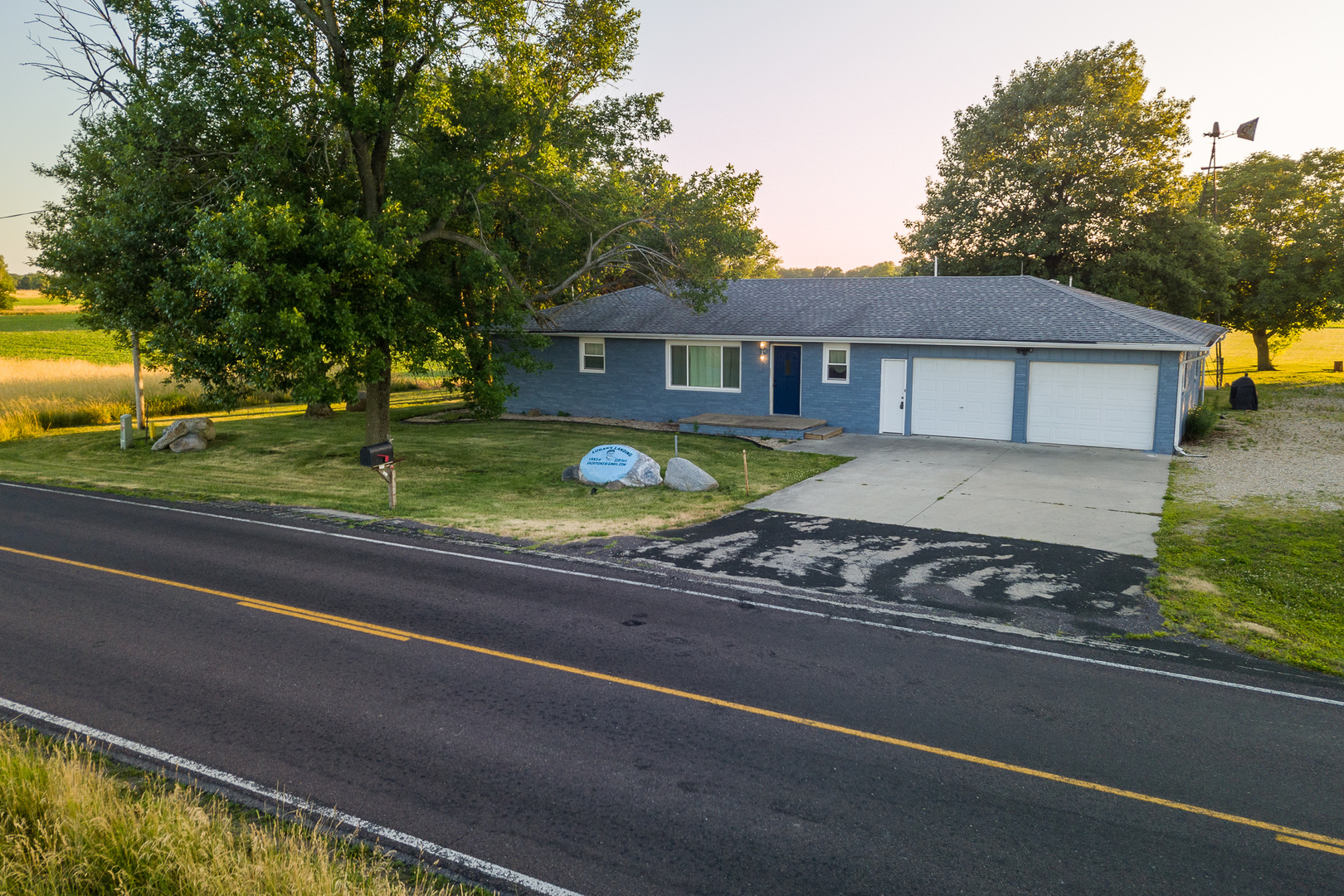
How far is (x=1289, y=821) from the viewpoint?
235 inches

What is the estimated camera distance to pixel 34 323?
271 feet

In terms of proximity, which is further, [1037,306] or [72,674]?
[1037,306]

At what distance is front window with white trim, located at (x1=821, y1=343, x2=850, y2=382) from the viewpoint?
25156mm

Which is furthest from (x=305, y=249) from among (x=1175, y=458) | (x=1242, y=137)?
(x=1242, y=137)

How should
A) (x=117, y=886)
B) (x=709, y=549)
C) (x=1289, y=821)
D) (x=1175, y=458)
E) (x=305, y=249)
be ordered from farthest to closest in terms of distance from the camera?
(x=1175, y=458) < (x=305, y=249) < (x=709, y=549) < (x=1289, y=821) < (x=117, y=886)

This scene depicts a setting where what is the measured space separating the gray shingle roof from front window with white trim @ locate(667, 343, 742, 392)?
66 centimetres

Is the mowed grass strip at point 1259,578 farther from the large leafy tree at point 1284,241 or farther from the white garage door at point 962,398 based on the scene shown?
the large leafy tree at point 1284,241

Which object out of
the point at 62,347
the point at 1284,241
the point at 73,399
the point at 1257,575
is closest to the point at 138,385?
the point at 73,399

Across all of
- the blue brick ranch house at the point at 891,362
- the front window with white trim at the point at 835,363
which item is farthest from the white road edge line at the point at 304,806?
the front window with white trim at the point at 835,363

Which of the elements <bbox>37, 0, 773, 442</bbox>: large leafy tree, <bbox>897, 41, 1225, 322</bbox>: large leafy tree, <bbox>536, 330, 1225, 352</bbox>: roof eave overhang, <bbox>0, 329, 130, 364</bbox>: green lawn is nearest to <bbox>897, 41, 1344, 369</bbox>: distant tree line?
<bbox>897, 41, 1225, 322</bbox>: large leafy tree

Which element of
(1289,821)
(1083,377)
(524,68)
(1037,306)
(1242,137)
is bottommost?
(1289,821)

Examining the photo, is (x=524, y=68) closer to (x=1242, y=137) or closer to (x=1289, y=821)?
(x=1289, y=821)

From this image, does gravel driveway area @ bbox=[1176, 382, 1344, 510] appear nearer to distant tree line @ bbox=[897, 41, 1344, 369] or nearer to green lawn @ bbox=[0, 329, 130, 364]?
distant tree line @ bbox=[897, 41, 1344, 369]

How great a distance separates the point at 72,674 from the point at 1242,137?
50.1 m
